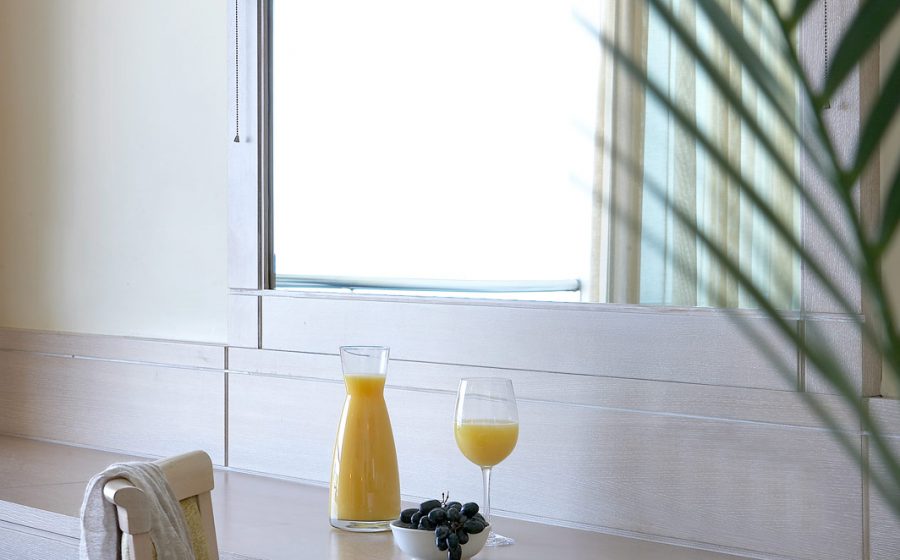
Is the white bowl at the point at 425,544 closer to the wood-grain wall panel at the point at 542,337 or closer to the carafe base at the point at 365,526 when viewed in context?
the carafe base at the point at 365,526

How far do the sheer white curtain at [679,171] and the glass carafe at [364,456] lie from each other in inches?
13.9

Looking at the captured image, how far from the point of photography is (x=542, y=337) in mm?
1525

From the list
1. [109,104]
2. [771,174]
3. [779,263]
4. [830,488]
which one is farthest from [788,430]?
[109,104]

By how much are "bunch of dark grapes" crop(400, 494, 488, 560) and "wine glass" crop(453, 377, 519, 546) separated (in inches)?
3.4

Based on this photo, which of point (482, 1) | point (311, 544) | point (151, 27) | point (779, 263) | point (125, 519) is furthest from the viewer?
point (151, 27)

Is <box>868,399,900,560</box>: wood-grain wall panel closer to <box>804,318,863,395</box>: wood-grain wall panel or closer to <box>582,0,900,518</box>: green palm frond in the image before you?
<box>804,318,863,395</box>: wood-grain wall panel

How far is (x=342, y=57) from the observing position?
5.88 ft

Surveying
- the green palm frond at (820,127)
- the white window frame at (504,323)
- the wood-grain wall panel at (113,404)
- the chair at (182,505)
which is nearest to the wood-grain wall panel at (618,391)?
the white window frame at (504,323)

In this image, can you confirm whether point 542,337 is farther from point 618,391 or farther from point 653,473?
point 653,473

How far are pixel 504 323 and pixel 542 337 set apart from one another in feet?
0.23

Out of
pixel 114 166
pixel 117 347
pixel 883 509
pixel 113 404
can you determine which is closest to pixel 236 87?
pixel 114 166

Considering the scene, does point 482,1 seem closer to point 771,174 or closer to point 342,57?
point 342,57

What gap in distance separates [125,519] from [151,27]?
1.28m

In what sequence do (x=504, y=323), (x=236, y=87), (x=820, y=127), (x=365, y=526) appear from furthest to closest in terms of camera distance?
(x=236, y=87) < (x=504, y=323) < (x=365, y=526) < (x=820, y=127)
